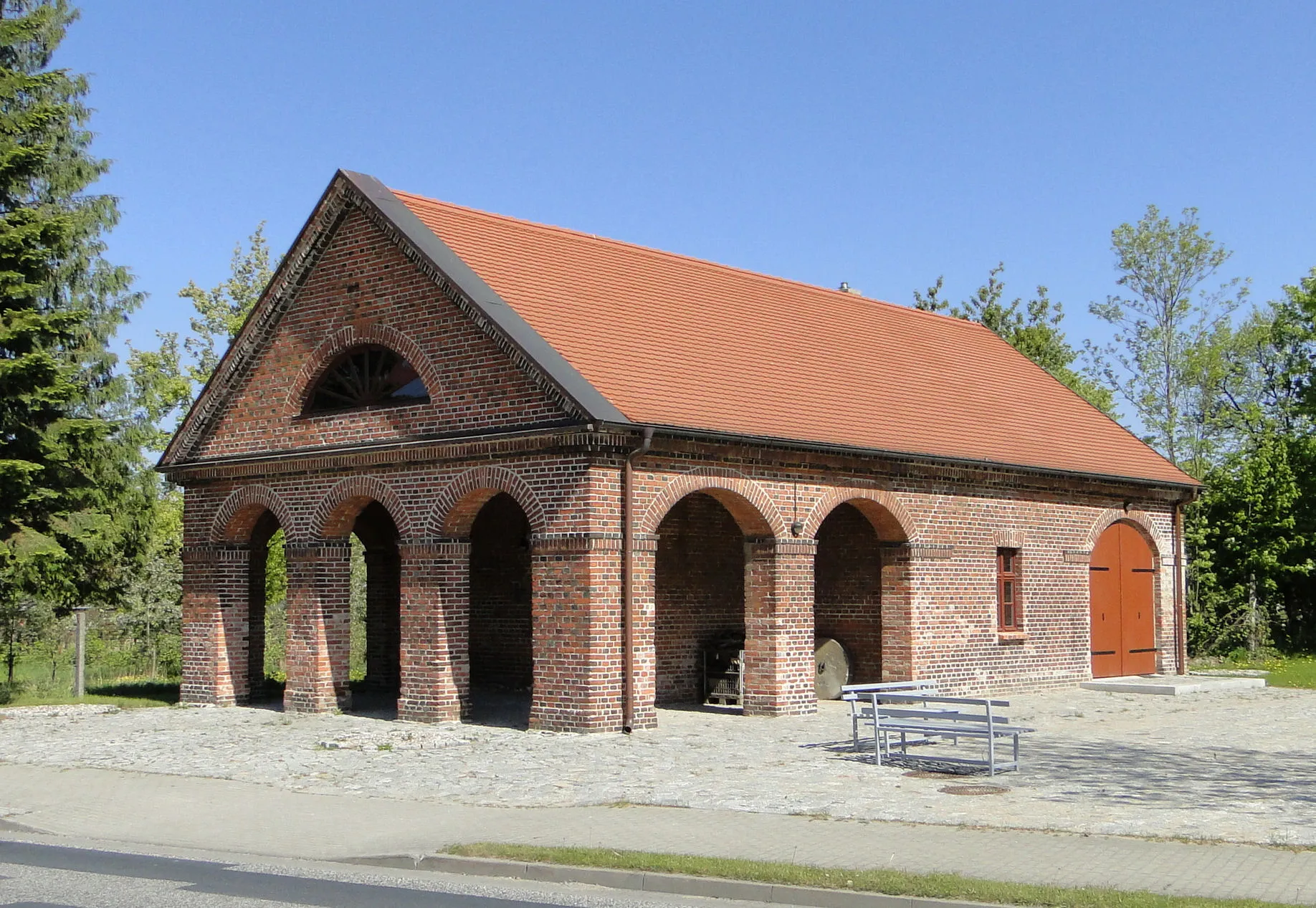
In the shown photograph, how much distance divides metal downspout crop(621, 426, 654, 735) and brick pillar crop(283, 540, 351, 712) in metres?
4.76

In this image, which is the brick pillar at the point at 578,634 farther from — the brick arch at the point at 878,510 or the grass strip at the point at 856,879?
the grass strip at the point at 856,879

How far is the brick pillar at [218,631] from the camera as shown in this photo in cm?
2067

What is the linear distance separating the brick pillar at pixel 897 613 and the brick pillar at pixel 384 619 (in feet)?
25.5

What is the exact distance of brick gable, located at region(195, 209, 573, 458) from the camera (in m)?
17.3

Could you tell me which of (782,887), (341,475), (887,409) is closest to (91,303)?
(341,475)

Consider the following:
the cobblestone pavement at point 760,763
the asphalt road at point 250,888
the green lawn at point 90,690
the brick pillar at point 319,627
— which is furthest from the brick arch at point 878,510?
the asphalt road at point 250,888

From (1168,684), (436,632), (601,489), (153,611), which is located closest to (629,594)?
(601,489)

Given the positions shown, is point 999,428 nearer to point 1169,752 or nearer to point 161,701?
point 1169,752

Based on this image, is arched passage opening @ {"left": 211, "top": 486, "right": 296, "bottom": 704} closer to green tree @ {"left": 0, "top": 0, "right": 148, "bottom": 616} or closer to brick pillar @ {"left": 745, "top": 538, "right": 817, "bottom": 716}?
green tree @ {"left": 0, "top": 0, "right": 148, "bottom": 616}

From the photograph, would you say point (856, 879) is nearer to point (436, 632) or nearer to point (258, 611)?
point (436, 632)

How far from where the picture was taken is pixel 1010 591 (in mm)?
22375

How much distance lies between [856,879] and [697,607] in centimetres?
1241

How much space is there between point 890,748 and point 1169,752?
2.82 metres

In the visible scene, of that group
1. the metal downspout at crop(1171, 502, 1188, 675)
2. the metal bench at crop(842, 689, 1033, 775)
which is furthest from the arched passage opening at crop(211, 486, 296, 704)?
the metal downspout at crop(1171, 502, 1188, 675)
